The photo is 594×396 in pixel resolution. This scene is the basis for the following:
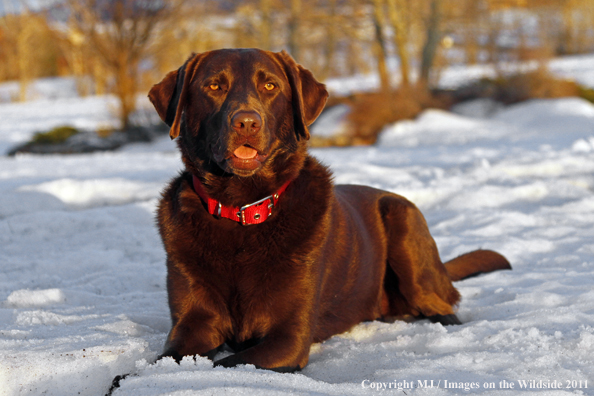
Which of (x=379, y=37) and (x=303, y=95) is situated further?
(x=379, y=37)

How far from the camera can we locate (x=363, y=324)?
11.1ft

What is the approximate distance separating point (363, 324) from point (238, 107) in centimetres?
148

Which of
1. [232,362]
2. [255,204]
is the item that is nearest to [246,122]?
[255,204]

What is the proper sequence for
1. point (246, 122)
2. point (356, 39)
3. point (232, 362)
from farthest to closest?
point (356, 39) → point (246, 122) → point (232, 362)

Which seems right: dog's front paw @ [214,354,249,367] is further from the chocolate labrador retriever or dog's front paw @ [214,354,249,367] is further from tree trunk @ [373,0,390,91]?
tree trunk @ [373,0,390,91]

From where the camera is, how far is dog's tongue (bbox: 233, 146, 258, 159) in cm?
266

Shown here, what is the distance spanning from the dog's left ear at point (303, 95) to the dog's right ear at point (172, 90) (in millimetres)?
457

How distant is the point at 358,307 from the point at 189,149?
1.28 m

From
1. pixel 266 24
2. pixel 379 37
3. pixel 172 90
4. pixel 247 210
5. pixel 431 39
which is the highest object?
pixel 172 90

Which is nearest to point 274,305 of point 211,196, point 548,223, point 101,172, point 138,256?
point 211,196

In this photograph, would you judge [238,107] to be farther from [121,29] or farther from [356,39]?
[356,39]

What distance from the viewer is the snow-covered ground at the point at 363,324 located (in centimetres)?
234

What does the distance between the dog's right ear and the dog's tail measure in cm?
216

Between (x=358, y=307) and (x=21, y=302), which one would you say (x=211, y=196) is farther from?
(x=21, y=302)
